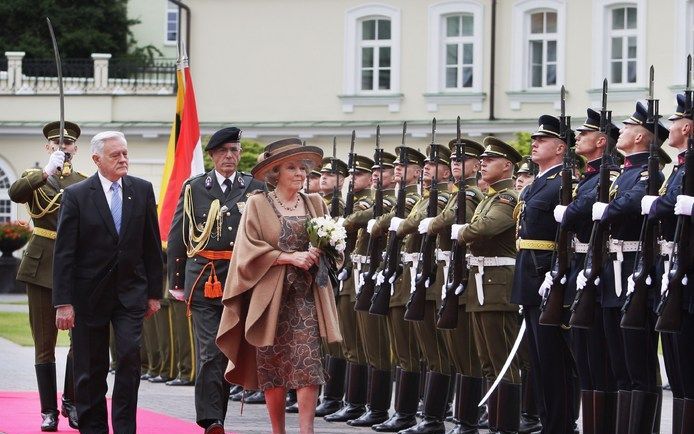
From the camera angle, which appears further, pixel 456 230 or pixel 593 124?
pixel 456 230

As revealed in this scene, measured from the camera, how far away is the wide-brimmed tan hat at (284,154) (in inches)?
413

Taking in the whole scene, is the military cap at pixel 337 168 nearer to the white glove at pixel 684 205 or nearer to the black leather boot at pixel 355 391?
the black leather boot at pixel 355 391

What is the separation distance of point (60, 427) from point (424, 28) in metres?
23.5

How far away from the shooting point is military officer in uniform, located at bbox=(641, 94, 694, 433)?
909 cm

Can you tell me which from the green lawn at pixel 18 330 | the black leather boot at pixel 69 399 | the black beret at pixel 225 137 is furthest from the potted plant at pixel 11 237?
the black beret at pixel 225 137

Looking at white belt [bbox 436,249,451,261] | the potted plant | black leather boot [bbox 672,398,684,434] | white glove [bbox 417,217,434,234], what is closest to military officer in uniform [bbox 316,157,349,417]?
white belt [bbox 436,249,451,261]

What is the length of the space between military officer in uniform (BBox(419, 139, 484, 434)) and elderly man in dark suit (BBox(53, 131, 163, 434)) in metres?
2.15

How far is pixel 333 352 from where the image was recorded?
560 inches

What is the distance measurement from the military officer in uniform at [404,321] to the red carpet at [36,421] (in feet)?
4.80

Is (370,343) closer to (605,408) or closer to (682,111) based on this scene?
(605,408)

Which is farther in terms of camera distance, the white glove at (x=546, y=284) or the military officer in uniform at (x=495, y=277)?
the military officer in uniform at (x=495, y=277)

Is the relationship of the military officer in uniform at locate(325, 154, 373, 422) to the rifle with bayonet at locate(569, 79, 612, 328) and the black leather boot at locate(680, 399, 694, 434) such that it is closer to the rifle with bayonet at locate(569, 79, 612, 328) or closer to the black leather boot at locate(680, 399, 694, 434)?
the rifle with bayonet at locate(569, 79, 612, 328)

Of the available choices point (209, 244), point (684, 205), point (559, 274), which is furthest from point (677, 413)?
point (209, 244)

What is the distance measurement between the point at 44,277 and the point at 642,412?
4.40 meters
